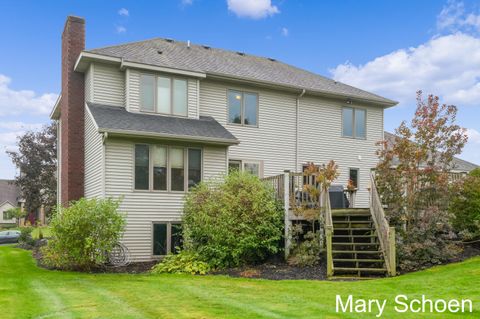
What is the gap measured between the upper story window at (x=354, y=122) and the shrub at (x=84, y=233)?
11.5m

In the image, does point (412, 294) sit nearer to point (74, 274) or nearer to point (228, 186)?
point (228, 186)

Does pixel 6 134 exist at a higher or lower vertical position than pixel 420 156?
higher

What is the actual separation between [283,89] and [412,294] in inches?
462

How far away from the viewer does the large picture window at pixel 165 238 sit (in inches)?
585

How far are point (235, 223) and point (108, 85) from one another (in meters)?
6.83

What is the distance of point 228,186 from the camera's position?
1331 centimetres

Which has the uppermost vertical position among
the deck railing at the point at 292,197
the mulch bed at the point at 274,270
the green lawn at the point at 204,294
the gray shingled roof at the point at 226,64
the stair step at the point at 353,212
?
the gray shingled roof at the point at 226,64

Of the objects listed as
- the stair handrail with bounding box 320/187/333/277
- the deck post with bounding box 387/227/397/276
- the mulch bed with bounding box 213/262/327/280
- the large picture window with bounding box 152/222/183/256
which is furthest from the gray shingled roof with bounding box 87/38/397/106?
the deck post with bounding box 387/227/397/276

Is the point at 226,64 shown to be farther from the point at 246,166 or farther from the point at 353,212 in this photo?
the point at 353,212

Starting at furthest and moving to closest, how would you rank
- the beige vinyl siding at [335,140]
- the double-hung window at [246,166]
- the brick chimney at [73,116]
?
the beige vinyl siding at [335,140], the double-hung window at [246,166], the brick chimney at [73,116]

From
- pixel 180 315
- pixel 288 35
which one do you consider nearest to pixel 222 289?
pixel 180 315

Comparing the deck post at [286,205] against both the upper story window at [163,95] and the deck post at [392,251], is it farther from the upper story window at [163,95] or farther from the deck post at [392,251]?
the upper story window at [163,95]

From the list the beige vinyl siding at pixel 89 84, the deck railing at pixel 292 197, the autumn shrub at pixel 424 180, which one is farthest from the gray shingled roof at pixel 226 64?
the autumn shrub at pixel 424 180

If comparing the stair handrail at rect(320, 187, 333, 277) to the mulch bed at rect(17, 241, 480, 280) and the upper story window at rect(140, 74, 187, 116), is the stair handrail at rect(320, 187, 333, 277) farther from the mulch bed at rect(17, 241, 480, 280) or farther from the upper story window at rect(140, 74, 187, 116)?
the upper story window at rect(140, 74, 187, 116)
